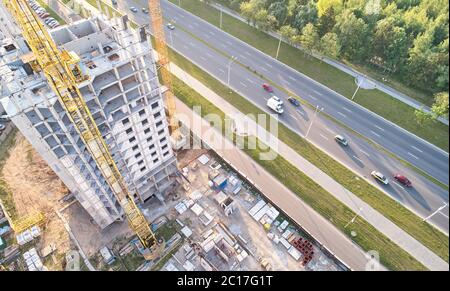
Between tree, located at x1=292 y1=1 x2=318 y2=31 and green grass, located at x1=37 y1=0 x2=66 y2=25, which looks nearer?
tree, located at x1=292 y1=1 x2=318 y2=31

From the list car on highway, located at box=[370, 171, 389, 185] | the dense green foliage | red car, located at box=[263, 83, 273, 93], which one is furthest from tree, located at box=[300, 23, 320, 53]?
car on highway, located at box=[370, 171, 389, 185]

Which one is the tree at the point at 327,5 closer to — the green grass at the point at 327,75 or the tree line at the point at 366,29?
the tree line at the point at 366,29

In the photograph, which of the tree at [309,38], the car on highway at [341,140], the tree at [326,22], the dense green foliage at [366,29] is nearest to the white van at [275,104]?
the car on highway at [341,140]

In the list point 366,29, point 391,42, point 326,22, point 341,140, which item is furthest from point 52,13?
point 391,42

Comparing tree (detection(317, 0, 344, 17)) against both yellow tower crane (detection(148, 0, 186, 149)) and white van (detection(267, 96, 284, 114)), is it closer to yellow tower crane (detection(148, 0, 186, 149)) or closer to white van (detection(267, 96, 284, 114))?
white van (detection(267, 96, 284, 114))

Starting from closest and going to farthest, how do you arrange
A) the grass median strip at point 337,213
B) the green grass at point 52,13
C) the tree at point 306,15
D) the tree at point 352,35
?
the grass median strip at point 337,213 → the tree at point 352,35 → the tree at point 306,15 → the green grass at point 52,13
